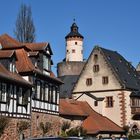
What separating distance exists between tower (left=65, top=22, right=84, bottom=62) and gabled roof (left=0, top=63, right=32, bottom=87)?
75.8m

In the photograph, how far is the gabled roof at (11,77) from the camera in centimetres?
3368

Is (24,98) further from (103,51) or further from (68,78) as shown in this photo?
(68,78)

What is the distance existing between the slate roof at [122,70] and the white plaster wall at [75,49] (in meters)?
42.4

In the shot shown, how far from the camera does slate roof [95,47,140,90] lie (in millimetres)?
64188

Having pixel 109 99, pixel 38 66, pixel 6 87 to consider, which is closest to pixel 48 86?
pixel 38 66

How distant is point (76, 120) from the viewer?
52.9 metres

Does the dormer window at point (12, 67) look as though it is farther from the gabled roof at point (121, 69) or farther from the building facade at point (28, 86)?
the gabled roof at point (121, 69)

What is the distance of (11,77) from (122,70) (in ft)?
113

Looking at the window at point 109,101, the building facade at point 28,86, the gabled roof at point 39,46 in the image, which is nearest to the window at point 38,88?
the building facade at point 28,86

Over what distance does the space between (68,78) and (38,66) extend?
56.2 m

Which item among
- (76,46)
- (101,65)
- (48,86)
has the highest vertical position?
(76,46)

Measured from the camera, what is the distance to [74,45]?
114 metres

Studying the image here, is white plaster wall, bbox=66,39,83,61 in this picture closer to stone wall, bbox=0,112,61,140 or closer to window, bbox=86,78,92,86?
window, bbox=86,78,92,86

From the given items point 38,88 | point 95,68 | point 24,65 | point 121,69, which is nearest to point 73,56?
point 121,69
